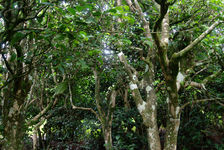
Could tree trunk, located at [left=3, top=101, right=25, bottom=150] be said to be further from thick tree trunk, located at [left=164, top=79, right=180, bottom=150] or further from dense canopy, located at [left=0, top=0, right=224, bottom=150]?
thick tree trunk, located at [left=164, top=79, right=180, bottom=150]

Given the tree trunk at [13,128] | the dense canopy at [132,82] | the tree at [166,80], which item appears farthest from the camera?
the tree at [166,80]

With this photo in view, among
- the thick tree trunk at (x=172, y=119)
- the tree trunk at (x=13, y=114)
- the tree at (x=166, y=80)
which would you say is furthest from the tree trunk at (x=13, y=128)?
the thick tree trunk at (x=172, y=119)

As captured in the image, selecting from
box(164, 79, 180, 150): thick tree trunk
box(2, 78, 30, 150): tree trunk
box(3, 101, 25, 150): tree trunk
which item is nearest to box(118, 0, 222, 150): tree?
box(164, 79, 180, 150): thick tree trunk

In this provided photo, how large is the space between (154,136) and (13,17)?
10.7 feet

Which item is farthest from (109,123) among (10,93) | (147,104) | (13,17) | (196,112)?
(13,17)

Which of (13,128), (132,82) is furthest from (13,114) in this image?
(132,82)

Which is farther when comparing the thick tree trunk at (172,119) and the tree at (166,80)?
the thick tree trunk at (172,119)

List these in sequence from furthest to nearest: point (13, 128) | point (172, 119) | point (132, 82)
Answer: point (132, 82), point (172, 119), point (13, 128)

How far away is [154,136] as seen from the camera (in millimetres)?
3535

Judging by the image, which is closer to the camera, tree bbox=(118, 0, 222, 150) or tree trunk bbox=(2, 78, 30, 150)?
tree trunk bbox=(2, 78, 30, 150)

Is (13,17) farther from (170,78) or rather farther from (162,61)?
(170,78)

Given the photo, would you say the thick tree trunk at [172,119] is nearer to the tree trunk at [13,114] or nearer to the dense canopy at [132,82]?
the dense canopy at [132,82]

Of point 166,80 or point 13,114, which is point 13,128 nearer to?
point 13,114

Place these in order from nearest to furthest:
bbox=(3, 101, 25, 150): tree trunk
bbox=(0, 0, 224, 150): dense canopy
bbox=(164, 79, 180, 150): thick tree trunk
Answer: bbox=(3, 101, 25, 150): tree trunk < bbox=(0, 0, 224, 150): dense canopy < bbox=(164, 79, 180, 150): thick tree trunk
